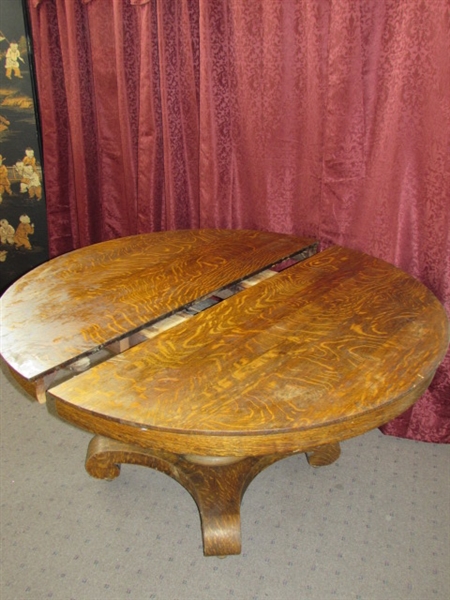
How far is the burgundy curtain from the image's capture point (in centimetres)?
152

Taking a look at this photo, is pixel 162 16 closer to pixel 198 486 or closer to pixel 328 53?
pixel 328 53

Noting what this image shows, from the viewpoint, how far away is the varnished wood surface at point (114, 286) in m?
1.18

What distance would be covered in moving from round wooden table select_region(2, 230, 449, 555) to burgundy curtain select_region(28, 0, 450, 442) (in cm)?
20

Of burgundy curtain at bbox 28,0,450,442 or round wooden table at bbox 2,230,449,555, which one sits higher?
burgundy curtain at bbox 28,0,450,442

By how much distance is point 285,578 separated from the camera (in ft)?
4.60

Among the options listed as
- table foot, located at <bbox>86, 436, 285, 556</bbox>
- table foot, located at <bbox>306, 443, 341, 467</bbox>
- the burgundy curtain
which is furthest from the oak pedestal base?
the burgundy curtain

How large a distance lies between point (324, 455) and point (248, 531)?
1.16 ft

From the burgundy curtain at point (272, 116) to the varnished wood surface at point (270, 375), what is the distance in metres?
0.41

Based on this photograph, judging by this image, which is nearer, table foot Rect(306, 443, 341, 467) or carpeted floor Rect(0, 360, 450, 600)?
carpeted floor Rect(0, 360, 450, 600)

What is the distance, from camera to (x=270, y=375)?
1066mm

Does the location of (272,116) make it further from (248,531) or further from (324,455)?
(248,531)

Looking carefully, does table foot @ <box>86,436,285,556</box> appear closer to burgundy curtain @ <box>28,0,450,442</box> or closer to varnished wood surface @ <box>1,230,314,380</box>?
varnished wood surface @ <box>1,230,314,380</box>

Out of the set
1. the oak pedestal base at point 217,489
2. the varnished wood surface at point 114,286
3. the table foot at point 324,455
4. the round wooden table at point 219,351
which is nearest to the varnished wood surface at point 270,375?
the round wooden table at point 219,351

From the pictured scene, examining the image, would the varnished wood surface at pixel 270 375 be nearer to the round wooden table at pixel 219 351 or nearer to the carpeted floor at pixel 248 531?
the round wooden table at pixel 219 351
